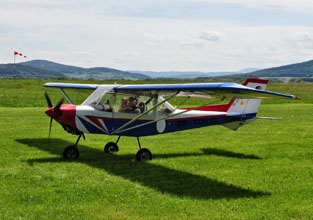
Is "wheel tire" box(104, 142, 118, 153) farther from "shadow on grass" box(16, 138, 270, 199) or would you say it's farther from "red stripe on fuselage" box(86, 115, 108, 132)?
"red stripe on fuselage" box(86, 115, 108, 132)

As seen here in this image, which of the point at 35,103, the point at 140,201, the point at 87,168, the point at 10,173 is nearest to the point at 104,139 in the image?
the point at 87,168

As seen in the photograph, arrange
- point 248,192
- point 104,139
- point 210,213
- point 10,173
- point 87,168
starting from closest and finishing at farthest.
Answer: point 210,213
point 248,192
point 10,173
point 87,168
point 104,139

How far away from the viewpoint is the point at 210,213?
23.5 feet

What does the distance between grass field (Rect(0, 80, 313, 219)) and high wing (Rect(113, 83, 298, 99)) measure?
2224 mm

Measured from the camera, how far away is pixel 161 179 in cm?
966

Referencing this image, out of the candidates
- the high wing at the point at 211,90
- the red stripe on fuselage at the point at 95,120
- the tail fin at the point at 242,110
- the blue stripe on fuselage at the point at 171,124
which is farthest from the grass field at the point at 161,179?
the high wing at the point at 211,90

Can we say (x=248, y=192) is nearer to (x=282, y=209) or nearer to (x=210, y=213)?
(x=282, y=209)

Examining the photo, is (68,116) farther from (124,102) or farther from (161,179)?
(161,179)

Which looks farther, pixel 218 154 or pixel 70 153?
pixel 218 154

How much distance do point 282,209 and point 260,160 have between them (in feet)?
16.0

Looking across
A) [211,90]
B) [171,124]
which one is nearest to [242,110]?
[171,124]

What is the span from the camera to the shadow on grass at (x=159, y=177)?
850 cm

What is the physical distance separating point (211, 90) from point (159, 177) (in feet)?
8.86

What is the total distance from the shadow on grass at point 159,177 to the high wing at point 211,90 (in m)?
2.29
